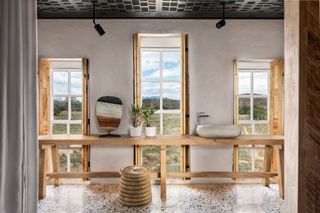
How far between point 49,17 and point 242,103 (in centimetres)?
337

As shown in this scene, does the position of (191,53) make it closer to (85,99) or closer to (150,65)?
(150,65)

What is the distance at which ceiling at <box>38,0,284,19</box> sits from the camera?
3496mm

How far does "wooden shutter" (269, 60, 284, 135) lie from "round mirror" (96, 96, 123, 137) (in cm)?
238

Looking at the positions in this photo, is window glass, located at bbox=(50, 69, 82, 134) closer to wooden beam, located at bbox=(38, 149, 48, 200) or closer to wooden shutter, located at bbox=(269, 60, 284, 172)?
wooden beam, located at bbox=(38, 149, 48, 200)

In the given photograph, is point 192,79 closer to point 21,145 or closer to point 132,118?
point 132,118

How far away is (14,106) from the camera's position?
1296mm

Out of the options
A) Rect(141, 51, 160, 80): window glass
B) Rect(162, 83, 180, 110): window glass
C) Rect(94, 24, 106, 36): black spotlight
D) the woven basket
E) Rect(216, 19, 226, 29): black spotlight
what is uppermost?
Rect(216, 19, 226, 29): black spotlight

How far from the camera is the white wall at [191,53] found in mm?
3951

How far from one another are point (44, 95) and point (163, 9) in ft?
7.27

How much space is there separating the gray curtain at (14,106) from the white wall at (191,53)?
2630 millimetres

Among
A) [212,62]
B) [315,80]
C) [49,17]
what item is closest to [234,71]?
[212,62]

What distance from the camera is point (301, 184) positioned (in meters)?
0.90

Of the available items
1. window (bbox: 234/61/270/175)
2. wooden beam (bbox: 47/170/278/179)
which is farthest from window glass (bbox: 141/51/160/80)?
wooden beam (bbox: 47/170/278/179)

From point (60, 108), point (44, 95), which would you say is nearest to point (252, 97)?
point (60, 108)
